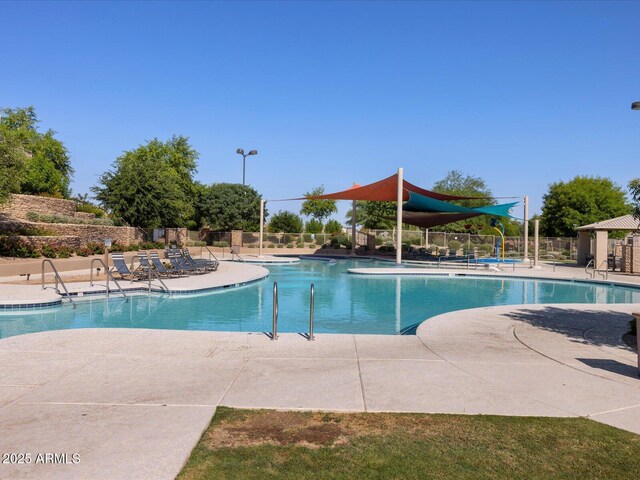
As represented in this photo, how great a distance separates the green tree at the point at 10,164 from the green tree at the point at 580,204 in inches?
1625

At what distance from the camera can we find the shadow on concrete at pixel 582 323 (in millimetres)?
7602

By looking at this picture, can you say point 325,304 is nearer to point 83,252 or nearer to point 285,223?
point 83,252

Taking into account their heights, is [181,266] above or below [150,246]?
below

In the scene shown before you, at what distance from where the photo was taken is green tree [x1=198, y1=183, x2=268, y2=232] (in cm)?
4081

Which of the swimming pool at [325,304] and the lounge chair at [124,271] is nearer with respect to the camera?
the swimming pool at [325,304]

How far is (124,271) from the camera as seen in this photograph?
1407 centimetres

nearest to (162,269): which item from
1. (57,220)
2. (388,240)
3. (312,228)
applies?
(57,220)

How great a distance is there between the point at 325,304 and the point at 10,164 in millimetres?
13484

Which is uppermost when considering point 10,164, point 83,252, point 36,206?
point 10,164

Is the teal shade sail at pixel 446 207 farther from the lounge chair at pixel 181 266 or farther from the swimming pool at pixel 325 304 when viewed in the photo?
the lounge chair at pixel 181 266

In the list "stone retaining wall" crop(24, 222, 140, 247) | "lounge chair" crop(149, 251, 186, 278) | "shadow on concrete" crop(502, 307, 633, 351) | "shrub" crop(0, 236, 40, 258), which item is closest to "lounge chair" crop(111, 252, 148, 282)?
"lounge chair" crop(149, 251, 186, 278)

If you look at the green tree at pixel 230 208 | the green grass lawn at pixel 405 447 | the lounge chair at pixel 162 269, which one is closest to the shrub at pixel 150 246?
the lounge chair at pixel 162 269

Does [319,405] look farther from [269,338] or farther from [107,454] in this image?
[269,338]

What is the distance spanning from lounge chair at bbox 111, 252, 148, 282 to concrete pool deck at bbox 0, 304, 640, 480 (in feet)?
22.1
